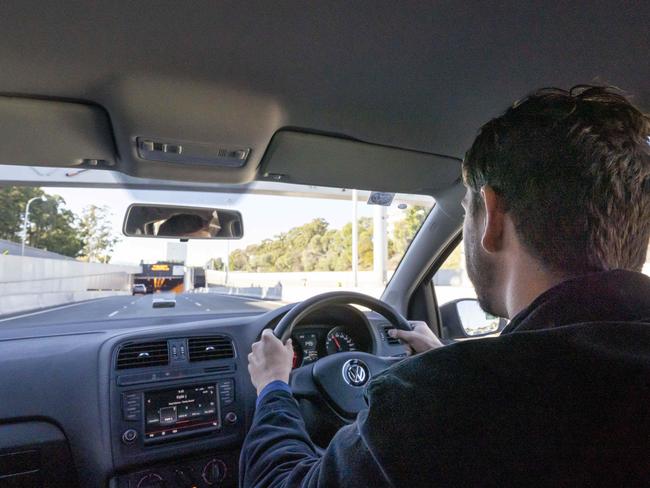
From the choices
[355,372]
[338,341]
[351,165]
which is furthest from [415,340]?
[351,165]

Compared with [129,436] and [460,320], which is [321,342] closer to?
[129,436]

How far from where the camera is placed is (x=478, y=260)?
1.38 m

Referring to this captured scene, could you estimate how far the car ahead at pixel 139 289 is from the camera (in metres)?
4.36

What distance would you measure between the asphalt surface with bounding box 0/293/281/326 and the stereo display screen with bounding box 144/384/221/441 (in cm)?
87

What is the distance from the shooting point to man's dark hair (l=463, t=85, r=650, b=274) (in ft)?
3.72

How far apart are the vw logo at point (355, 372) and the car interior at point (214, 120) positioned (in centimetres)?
4

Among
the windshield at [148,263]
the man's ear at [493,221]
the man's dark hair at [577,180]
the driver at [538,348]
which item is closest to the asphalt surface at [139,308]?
the windshield at [148,263]

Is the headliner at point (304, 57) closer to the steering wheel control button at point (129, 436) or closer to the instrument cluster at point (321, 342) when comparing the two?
the instrument cluster at point (321, 342)

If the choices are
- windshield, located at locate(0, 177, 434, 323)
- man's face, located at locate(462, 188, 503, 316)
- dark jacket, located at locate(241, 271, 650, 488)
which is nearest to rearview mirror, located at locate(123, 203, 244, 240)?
windshield, located at locate(0, 177, 434, 323)

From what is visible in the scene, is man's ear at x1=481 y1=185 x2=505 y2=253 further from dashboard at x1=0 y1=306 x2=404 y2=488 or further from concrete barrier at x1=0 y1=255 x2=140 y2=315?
concrete barrier at x1=0 y1=255 x2=140 y2=315

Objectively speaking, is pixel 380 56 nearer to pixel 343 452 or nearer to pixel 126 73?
pixel 126 73

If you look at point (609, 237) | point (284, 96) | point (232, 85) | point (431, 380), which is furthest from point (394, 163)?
point (431, 380)

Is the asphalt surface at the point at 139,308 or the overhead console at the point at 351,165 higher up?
the overhead console at the point at 351,165

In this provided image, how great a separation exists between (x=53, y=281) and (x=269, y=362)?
17.5 ft
